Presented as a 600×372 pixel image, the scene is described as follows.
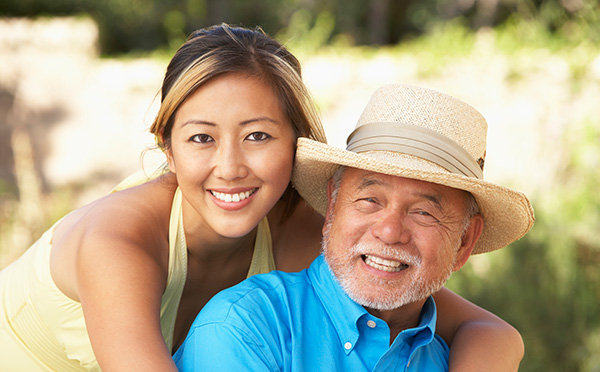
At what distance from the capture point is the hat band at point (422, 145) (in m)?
2.32

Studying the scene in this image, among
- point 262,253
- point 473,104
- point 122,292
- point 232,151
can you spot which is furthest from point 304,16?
point 122,292

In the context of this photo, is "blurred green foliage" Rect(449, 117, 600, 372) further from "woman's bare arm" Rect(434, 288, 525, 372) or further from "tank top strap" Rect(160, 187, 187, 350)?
"tank top strap" Rect(160, 187, 187, 350)

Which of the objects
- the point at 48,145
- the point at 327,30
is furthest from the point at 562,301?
the point at 327,30

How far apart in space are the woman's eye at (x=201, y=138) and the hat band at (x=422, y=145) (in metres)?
0.55

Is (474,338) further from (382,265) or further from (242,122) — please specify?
(242,122)

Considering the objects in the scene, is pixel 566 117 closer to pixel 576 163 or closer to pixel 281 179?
pixel 576 163

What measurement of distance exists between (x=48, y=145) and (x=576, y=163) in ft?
19.9

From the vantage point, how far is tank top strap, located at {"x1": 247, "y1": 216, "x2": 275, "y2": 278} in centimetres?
293

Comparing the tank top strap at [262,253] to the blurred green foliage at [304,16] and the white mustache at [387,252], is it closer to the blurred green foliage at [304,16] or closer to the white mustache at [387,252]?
the white mustache at [387,252]

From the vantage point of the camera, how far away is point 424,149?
7.60 feet

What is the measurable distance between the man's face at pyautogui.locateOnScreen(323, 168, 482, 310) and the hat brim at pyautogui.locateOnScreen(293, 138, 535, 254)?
90 millimetres

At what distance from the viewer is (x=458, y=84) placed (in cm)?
840

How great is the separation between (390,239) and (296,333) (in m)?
0.43

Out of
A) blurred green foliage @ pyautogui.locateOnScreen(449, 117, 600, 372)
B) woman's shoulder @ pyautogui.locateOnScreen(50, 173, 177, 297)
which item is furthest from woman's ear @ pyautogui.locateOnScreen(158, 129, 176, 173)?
blurred green foliage @ pyautogui.locateOnScreen(449, 117, 600, 372)
